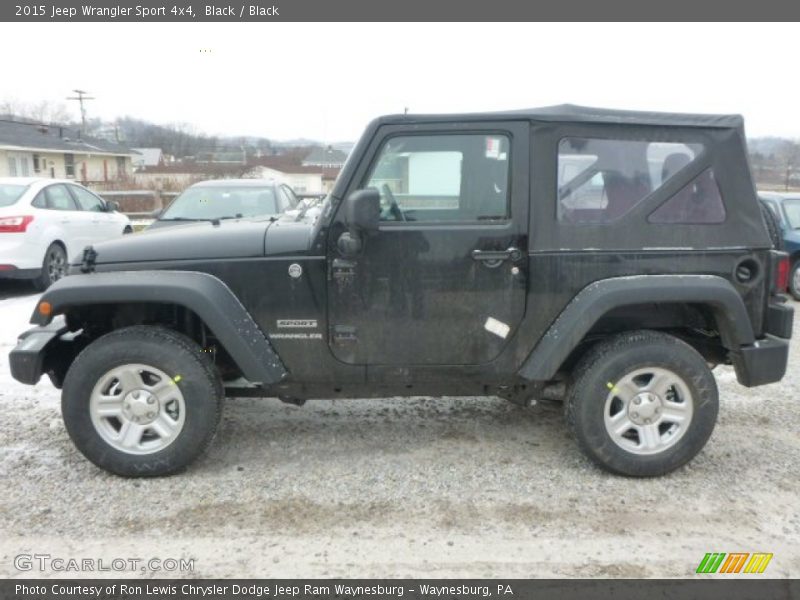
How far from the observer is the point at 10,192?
8.63 meters

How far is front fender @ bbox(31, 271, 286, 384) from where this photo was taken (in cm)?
329

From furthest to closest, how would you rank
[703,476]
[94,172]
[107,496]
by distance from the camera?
1. [94,172]
2. [703,476]
3. [107,496]

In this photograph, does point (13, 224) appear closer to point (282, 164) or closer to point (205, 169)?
point (205, 169)

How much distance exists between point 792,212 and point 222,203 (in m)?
8.55

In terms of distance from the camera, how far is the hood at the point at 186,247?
3451 millimetres

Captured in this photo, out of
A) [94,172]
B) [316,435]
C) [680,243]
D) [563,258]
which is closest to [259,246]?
[316,435]

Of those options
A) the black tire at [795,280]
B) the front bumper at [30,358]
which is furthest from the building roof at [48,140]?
the black tire at [795,280]

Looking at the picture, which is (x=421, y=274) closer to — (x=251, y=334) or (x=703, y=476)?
(x=251, y=334)

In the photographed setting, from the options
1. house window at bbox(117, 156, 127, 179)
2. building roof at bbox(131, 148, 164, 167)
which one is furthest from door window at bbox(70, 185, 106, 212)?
building roof at bbox(131, 148, 164, 167)

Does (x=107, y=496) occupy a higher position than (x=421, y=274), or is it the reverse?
(x=421, y=274)

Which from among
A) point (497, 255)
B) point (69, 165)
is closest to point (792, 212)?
point (497, 255)

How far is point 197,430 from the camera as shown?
11.2 feet

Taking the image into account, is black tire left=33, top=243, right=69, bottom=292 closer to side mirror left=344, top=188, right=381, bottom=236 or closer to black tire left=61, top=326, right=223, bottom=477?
black tire left=61, top=326, right=223, bottom=477

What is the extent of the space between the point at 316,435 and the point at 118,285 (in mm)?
1574
